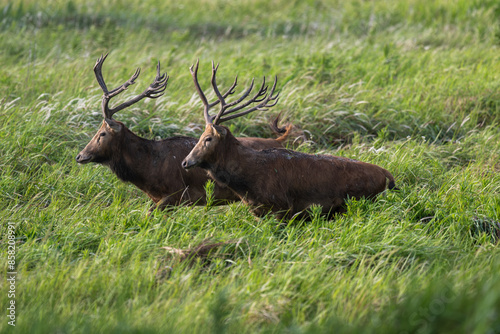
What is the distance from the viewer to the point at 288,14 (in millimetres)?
15719

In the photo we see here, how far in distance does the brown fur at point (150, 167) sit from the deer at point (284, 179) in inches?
18.7

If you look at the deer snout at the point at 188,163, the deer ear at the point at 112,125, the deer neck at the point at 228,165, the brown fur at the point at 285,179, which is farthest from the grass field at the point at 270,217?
the deer ear at the point at 112,125

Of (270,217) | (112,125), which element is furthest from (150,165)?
(270,217)

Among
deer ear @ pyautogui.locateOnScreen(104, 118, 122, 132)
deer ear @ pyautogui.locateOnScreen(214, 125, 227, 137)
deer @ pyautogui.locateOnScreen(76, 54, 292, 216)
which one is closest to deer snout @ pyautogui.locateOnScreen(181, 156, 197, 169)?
deer ear @ pyautogui.locateOnScreen(214, 125, 227, 137)

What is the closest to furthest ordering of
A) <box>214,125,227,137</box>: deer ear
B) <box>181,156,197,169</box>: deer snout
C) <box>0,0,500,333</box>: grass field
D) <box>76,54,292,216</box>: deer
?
<box>0,0,500,333</box>: grass field
<box>181,156,197,169</box>: deer snout
<box>214,125,227,137</box>: deer ear
<box>76,54,292,216</box>: deer

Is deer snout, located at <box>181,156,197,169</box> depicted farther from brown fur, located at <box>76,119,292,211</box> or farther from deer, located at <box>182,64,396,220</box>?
brown fur, located at <box>76,119,292,211</box>

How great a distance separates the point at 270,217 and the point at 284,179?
1.27ft

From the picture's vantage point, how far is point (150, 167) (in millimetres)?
6234

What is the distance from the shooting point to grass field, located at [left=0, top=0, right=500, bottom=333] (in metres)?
3.99

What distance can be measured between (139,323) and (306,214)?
255cm

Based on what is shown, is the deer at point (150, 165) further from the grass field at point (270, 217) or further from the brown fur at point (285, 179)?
the brown fur at point (285, 179)

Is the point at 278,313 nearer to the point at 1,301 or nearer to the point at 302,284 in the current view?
the point at 302,284

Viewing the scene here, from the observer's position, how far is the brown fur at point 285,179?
5750 mm

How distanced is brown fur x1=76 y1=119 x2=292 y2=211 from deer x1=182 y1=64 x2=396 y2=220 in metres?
0.47
